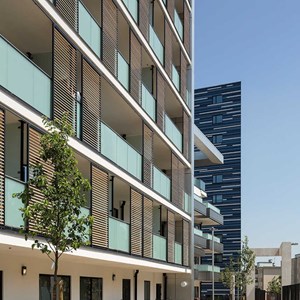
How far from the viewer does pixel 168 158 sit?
30.0 metres

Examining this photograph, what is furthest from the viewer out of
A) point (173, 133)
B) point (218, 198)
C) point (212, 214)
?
point (218, 198)

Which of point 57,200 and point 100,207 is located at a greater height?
point 57,200

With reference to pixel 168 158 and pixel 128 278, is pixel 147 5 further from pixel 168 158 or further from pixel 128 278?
pixel 128 278

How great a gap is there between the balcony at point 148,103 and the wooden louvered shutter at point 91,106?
562cm

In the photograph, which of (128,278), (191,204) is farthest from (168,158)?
(128,278)

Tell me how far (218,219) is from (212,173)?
1603 inches

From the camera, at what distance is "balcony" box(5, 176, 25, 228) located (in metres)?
12.3

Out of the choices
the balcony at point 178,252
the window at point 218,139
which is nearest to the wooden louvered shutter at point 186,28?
the balcony at point 178,252

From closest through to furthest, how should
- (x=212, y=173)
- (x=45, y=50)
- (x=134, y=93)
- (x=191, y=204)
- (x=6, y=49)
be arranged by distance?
1. (x=6, y=49)
2. (x=45, y=50)
3. (x=134, y=93)
4. (x=191, y=204)
5. (x=212, y=173)

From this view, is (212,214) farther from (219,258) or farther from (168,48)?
(219,258)

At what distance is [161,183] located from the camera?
1052 inches

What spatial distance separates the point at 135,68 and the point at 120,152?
4091 mm

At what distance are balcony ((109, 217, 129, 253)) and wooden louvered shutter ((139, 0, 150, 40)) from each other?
28.4 ft

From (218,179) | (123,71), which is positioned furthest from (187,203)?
(218,179)
